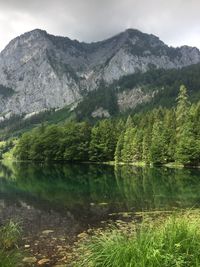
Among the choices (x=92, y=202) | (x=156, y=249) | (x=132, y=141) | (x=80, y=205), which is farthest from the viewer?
(x=132, y=141)

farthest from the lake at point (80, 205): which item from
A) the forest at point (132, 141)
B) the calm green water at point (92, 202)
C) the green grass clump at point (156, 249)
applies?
the forest at point (132, 141)

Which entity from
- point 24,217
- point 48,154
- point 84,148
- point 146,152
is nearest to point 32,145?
point 48,154

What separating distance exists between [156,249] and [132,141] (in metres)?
106

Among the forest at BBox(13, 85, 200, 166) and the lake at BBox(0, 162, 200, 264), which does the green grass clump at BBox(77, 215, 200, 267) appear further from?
the forest at BBox(13, 85, 200, 166)

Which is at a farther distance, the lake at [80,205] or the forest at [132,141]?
the forest at [132,141]

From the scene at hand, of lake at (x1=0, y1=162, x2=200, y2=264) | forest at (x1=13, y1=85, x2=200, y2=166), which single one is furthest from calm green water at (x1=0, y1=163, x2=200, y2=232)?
forest at (x1=13, y1=85, x2=200, y2=166)

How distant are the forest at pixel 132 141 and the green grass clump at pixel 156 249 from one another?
77382 mm

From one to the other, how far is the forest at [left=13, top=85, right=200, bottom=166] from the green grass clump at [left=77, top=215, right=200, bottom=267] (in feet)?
254

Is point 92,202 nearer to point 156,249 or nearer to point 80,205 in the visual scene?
point 80,205

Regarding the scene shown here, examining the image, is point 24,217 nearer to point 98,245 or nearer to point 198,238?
point 98,245

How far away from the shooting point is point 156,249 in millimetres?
10344

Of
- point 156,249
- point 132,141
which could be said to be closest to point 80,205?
point 156,249

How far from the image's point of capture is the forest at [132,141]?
91.2m

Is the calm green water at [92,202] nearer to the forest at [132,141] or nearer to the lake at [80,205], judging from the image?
the lake at [80,205]
